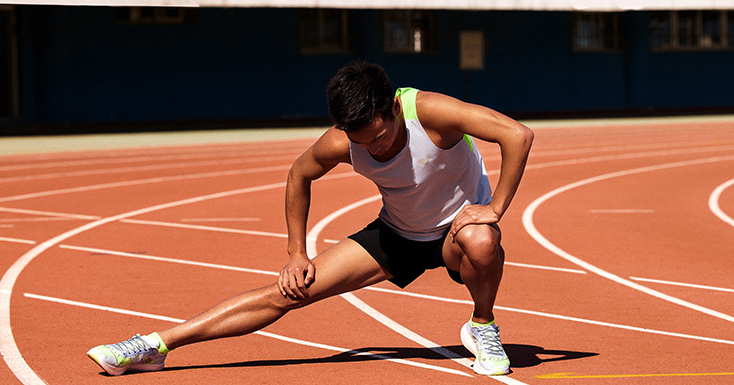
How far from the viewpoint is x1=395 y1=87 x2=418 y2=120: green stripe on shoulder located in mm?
4156

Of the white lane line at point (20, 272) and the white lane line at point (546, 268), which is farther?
the white lane line at point (546, 268)

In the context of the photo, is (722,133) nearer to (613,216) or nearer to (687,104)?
(687,104)

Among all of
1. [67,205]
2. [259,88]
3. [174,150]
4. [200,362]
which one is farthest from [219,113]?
[200,362]

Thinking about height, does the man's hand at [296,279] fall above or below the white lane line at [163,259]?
above

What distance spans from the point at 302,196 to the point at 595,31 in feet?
90.4

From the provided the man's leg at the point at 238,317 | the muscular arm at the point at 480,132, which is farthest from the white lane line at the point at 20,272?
the muscular arm at the point at 480,132

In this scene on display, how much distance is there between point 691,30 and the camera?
31156mm

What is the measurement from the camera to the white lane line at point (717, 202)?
9.83m

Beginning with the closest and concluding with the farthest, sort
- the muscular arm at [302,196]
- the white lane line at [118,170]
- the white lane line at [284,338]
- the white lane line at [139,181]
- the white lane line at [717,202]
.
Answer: the muscular arm at [302,196], the white lane line at [284,338], the white lane line at [717,202], the white lane line at [139,181], the white lane line at [118,170]

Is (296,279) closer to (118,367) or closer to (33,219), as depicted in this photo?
(118,367)

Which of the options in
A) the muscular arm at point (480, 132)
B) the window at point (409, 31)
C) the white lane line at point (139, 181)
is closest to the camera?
the muscular arm at point (480, 132)

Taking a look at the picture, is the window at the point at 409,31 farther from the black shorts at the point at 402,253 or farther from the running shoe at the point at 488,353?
the running shoe at the point at 488,353

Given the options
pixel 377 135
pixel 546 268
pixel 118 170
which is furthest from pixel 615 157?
pixel 377 135

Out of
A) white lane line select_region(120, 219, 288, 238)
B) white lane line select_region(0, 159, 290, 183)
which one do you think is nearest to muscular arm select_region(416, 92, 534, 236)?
white lane line select_region(120, 219, 288, 238)
